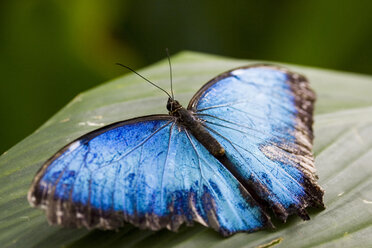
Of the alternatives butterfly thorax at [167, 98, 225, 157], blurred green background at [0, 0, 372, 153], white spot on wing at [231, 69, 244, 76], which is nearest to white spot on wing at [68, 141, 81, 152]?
butterfly thorax at [167, 98, 225, 157]

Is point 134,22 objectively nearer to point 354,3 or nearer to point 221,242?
point 354,3

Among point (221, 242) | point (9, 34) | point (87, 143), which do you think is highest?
point (9, 34)

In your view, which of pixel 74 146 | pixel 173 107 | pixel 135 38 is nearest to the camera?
pixel 74 146

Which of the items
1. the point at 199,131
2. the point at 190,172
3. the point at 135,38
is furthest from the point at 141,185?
the point at 135,38

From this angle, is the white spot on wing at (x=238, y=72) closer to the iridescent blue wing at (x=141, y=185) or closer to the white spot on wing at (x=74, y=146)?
the iridescent blue wing at (x=141, y=185)

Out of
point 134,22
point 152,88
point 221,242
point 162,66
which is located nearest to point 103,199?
point 221,242

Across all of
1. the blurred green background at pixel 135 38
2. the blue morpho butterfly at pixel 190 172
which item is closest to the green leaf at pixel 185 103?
the blue morpho butterfly at pixel 190 172

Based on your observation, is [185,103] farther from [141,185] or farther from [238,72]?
[141,185]
